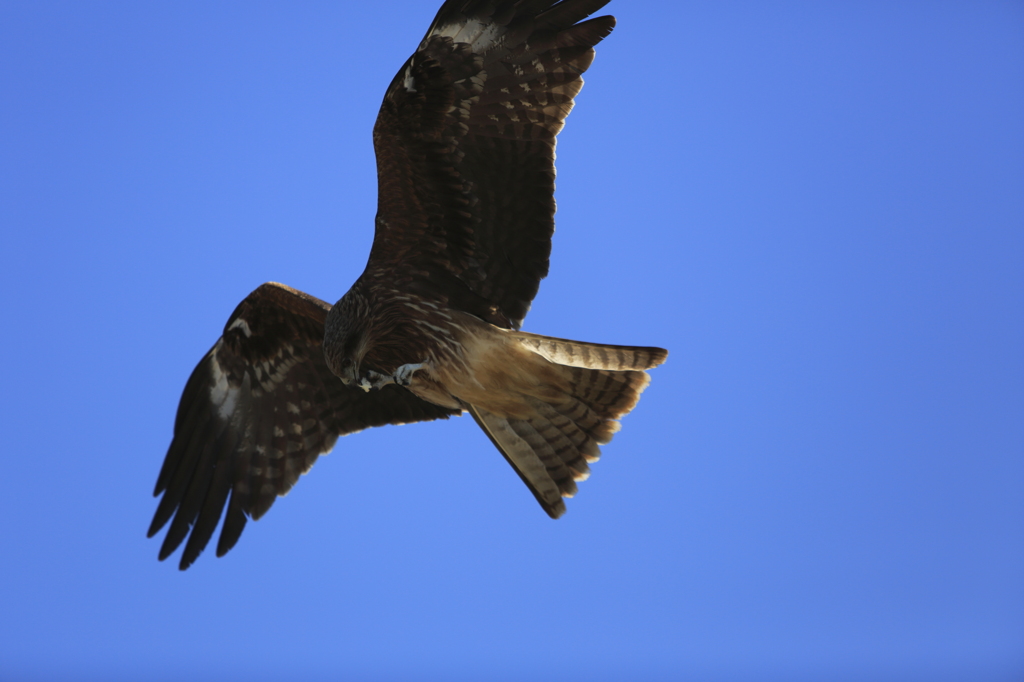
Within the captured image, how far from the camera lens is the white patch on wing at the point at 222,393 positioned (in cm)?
681

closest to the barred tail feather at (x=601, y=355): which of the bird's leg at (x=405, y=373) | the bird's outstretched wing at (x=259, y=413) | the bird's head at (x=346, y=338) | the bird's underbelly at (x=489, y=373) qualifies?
the bird's underbelly at (x=489, y=373)

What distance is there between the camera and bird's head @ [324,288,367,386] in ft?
17.7

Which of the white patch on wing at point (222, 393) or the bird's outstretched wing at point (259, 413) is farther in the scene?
the white patch on wing at point (222, 393)

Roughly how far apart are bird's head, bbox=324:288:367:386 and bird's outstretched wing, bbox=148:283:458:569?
2.43 feet

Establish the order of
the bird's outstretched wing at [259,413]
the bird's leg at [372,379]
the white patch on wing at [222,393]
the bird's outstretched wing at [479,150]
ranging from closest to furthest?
the bird's outstretched wing at [479,150]
the bird's leg at [372,379]
the bird's outstretched wing at [259,413]
the white patch on wing at [222,393]

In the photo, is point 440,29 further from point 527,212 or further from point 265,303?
point 265,303

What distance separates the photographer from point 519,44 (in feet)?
17.0

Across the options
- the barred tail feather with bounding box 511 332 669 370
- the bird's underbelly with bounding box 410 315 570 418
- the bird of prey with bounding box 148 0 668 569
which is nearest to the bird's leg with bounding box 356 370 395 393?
the bird of prey with bounding box 148 0 668 569

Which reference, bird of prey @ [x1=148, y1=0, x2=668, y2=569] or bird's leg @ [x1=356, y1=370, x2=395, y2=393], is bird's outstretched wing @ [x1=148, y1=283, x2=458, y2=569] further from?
bird's leg @ [x1=356, y1=370, x2=395, y2=393]

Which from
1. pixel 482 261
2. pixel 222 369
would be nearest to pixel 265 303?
pixel 222 369

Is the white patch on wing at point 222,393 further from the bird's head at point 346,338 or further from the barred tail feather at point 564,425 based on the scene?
the barred tail feather at point 564,425

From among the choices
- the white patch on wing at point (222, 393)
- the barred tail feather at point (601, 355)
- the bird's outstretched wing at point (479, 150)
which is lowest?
the barred tail feather at point (601, 355)

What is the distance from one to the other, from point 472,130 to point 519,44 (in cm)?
58

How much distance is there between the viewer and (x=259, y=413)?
6.79m
